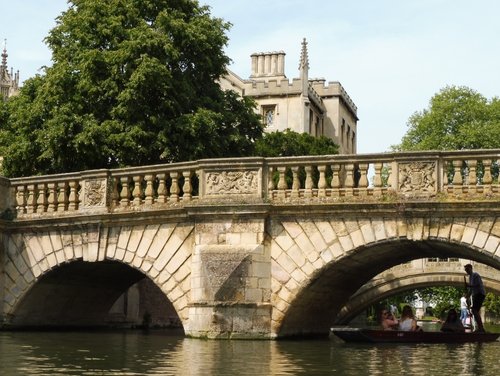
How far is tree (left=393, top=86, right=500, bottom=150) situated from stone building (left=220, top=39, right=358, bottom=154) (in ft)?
22.5

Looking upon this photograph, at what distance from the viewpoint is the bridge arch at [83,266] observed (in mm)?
18625

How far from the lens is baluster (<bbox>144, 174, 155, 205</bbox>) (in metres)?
18.9

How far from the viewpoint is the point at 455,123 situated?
56469 millimetres

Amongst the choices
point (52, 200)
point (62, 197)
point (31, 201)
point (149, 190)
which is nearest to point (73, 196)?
point (62, 197)

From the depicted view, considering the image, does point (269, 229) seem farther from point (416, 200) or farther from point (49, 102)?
point (49, 102)

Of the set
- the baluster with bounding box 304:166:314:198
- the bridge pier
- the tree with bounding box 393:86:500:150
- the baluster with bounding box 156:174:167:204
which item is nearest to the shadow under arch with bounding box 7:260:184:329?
the baluster with bounding box 156:174:167:204

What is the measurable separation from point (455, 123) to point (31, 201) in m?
39.6

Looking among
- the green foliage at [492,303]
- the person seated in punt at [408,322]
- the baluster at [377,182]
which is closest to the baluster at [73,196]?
the baluster at [377,182]

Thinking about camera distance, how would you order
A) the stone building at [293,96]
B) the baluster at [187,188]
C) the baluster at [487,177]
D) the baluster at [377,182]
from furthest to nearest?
1. the stone building at [293,96]
2. the baluster at [187,188]
3. the baluster at [377,182]
4. the baluster at [487,177]

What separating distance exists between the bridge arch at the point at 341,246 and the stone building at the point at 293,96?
39.3 meters

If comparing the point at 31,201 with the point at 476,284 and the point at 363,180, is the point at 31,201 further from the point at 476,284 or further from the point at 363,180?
the point at 476,284

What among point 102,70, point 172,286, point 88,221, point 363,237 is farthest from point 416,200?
point 102,70

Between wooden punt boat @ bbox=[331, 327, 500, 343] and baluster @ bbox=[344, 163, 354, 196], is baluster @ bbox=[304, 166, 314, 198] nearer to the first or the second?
baluster @ bbox=[344, 163, 354, 196]

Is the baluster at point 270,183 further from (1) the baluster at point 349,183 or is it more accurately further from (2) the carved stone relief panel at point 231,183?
(1) the baluster at point 349,183
